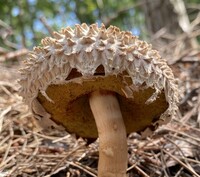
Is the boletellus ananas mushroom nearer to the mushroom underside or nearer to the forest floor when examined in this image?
the mushroom underside

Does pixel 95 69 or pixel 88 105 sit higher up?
pixel 88 105

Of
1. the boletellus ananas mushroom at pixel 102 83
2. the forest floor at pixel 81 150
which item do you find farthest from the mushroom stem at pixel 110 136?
the forest floor at pixel 81 150

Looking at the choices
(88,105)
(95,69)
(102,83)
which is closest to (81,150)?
(88,105)

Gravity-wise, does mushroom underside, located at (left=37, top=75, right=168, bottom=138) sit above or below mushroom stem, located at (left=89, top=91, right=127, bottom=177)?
above

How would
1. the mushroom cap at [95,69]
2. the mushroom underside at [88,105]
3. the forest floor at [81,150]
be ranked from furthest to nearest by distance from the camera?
the forest floor at [81,150] → the mushroom underside at [88,105] → the mushroom cap at [95,69]

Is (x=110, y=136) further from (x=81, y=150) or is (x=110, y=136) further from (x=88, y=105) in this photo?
(x=81, y=150)

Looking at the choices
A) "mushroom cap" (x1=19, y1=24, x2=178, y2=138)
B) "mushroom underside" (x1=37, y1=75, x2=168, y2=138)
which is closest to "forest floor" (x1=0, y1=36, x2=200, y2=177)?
"mushroom underside" (x1=37, y1=75, x2=168, y2=138)

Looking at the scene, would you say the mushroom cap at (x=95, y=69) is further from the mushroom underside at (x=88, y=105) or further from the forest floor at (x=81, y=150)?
the forest floor at (x=81, y=150)

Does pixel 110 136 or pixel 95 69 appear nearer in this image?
pixel 95 69
